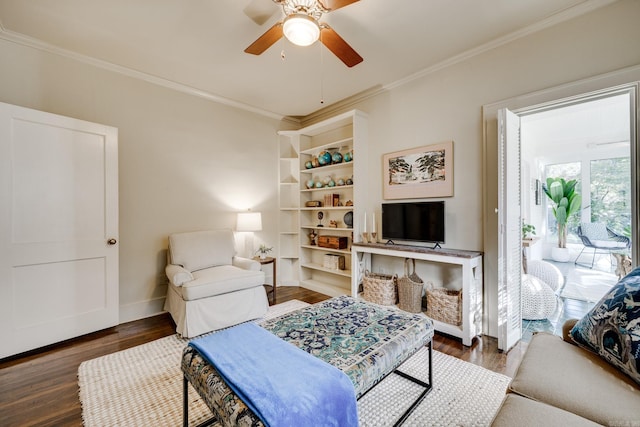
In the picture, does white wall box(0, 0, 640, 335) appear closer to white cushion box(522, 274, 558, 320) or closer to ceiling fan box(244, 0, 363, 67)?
white cushion box(522, 274, 558, 320)

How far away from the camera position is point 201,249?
10.4 feet

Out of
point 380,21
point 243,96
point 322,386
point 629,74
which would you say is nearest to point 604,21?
point 629,74

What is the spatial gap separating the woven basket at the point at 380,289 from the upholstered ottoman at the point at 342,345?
1.12 m

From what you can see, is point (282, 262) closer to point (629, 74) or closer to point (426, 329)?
point (426, 329)

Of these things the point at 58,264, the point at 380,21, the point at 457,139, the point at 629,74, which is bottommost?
the point at 58,264

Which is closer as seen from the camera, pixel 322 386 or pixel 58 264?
pixel 322 386

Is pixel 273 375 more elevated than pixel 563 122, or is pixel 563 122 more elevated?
pixel 563 122

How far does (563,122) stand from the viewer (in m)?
4.55

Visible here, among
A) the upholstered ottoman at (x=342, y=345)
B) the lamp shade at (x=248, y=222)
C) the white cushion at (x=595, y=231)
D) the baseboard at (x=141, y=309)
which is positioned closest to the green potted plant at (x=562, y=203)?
the white cushion at (x=595, y=231)

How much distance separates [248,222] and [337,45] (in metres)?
2.44

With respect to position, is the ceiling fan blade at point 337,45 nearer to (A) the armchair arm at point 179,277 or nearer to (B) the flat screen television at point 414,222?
(B) the flat screen television at point 414,222

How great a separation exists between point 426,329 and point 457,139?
6.57ft

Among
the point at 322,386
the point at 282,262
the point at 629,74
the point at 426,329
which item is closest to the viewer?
the point at 322,386

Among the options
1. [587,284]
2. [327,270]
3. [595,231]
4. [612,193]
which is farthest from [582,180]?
[327,270]
